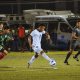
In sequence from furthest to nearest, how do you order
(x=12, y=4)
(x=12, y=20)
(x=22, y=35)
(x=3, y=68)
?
1. (x=12, y=4)
2. (x=12, y=20)
3. (x=22, y=35)
4. (x=3, y=68)

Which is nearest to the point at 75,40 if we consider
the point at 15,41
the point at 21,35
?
the point at 21,35

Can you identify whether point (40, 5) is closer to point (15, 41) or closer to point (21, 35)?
point (15, 41)

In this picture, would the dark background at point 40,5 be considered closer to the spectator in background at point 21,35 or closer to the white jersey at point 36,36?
the spectator in background at point 21,35

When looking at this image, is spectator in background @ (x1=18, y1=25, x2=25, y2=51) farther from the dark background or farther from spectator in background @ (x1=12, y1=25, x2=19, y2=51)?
the dark background

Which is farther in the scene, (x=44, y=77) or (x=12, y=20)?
(x=12, y=20)

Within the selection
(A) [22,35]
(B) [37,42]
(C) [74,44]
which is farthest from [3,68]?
(A) [22,35]

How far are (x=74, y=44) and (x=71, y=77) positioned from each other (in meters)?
5.96

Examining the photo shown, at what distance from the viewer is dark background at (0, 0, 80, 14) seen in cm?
4459

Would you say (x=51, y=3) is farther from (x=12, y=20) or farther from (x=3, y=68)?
(x=3, y=68)

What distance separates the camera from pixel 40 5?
149 ft

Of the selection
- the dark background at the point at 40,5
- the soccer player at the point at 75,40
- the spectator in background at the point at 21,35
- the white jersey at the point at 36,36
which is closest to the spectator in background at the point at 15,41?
the spectator in background at the point at 21,35

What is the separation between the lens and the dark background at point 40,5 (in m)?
44.6

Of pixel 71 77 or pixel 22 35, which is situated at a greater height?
pixel 71 77

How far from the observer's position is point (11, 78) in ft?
55.9
